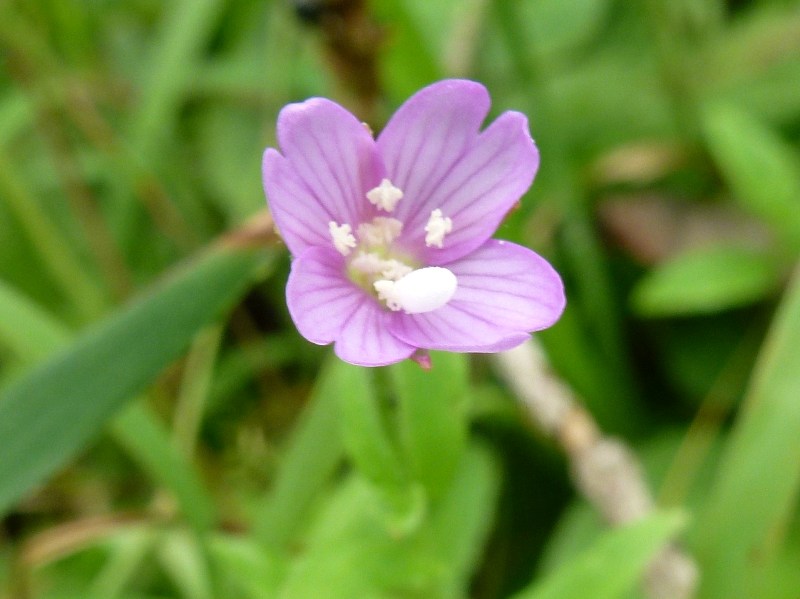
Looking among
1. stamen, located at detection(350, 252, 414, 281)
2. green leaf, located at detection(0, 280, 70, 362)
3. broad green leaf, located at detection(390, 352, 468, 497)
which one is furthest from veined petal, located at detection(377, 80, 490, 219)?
green leaf, located at detection(0, 280, 70, 362)

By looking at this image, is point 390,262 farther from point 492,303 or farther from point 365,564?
point 365,564

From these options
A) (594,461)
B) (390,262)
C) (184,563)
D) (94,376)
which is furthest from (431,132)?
(184,563)

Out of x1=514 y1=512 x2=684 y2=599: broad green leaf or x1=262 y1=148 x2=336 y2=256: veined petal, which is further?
x1=514 y1=512 x2=684 y2=599: broad green leaf

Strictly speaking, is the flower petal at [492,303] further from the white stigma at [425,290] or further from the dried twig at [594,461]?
the dried twig at [594,461]

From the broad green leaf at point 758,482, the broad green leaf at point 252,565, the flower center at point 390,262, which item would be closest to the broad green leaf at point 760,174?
the broad green leaf at point 758,482

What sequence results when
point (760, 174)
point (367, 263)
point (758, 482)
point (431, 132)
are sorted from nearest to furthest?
point (431, 132) → point (367, 263) → point (758, 482) → point (760, 174)

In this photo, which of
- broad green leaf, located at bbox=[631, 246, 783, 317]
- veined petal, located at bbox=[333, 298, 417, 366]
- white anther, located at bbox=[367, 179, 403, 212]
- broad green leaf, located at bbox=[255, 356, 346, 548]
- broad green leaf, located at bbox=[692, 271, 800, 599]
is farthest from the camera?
broad green leaf, located at bbox=[631, 246, 783, 317]

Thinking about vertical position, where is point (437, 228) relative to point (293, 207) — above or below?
below

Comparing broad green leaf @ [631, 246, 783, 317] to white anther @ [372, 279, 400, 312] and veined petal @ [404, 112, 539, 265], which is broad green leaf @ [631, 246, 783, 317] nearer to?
veined petal @ [404, 112, 539, 265]
